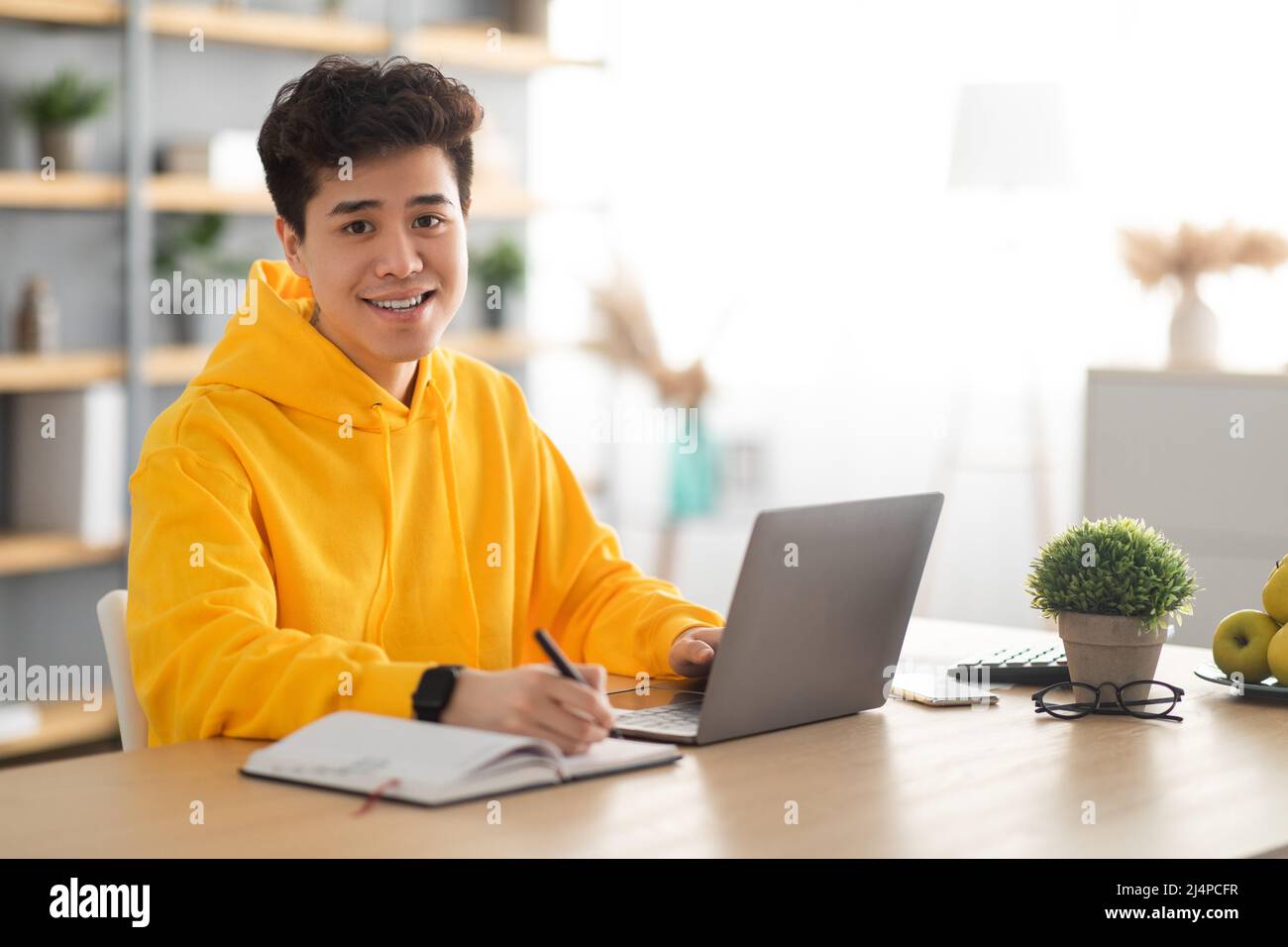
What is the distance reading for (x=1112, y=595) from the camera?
1743 mm

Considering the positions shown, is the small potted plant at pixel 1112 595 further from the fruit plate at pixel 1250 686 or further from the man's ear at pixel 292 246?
the man's ear at pixel 292 246

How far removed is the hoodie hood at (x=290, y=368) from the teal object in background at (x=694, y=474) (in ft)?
10.6

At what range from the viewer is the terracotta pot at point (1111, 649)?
5.75 ft

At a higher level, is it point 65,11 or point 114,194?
point 65,11

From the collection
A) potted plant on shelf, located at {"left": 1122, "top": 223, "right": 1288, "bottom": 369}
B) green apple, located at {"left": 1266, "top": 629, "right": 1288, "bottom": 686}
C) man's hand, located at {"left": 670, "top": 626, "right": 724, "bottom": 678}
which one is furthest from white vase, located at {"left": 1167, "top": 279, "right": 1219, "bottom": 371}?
man's hand, located at {"left": 670, "top": 626, "right": 724, "bottom": 678}

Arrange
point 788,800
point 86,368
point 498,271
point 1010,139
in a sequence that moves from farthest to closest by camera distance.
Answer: point 498,271
point 1010,139
point 86,368
point 788,800

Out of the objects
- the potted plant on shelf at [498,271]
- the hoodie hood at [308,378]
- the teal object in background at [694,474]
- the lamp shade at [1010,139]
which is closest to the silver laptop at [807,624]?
the hoodie hood at [308,378]

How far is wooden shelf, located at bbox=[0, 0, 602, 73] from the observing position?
3.76m

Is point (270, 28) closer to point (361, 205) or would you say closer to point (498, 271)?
point (498, 271)

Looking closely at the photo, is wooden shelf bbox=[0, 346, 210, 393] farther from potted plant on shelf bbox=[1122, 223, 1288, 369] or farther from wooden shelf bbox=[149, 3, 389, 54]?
potted plant on shelf bbox=[1122, 223, 1288, 369]

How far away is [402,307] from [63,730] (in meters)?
2.22

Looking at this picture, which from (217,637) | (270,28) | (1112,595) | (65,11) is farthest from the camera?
(270,28)

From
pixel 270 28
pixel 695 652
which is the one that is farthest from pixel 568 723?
pixel 270 28
